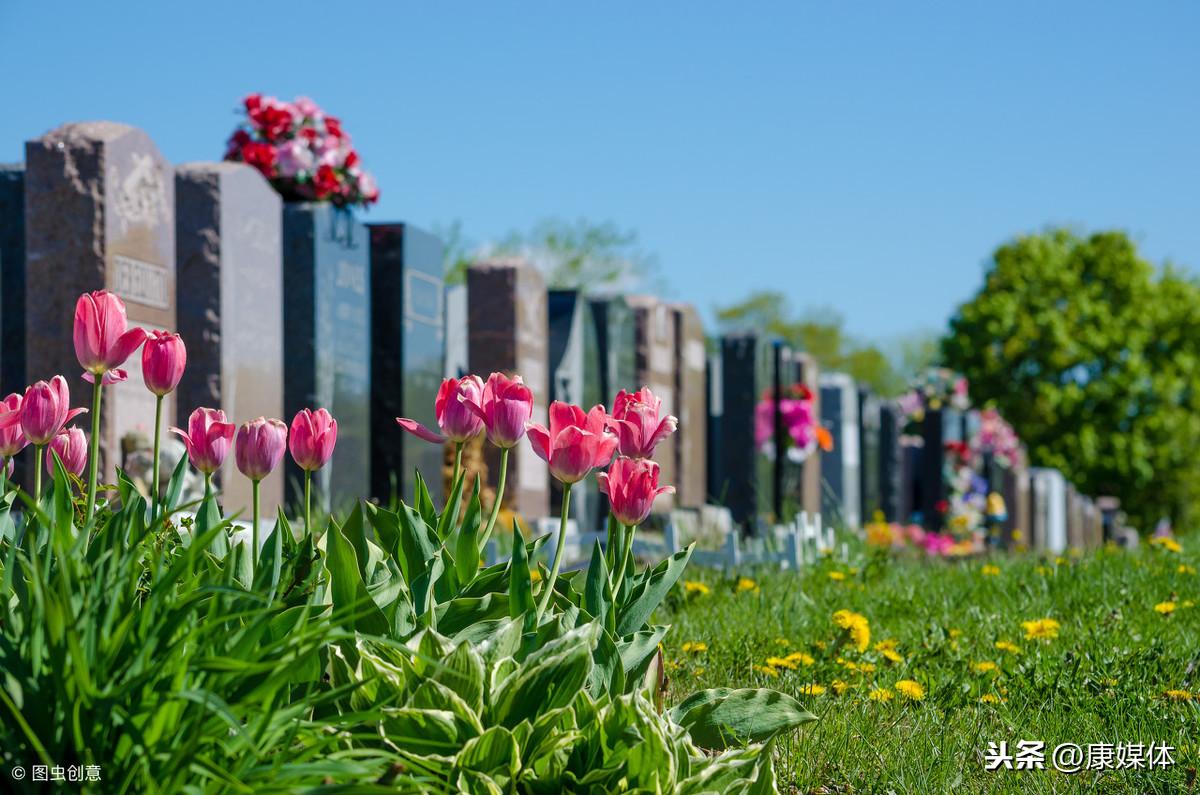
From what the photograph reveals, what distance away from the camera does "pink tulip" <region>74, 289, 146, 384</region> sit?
2.76 meters

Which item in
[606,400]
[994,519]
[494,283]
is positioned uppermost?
[494,283]

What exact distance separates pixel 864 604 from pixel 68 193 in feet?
14.3

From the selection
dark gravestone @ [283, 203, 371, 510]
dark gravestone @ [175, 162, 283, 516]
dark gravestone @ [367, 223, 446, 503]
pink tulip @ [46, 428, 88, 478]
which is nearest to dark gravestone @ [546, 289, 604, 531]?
dark gravestone @ [367, 223, 446, 503]

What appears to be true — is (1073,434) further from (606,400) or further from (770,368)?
(606,400)

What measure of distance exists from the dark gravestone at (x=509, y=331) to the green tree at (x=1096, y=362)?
1105 inches

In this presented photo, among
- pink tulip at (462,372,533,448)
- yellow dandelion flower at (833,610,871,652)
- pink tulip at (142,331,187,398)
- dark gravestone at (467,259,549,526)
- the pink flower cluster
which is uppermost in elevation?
the pink flower cluster

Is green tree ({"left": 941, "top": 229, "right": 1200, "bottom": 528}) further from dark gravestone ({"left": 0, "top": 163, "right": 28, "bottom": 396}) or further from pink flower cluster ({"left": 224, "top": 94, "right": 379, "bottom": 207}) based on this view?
dark gravestone ({"left": 0, "top": 163, "right": 28, "bottom": 396})

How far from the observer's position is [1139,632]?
15.9ft

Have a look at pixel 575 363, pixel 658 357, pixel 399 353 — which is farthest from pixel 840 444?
pixel 399 353

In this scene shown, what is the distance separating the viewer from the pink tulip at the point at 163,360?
9.23 ft

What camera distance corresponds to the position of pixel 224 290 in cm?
757

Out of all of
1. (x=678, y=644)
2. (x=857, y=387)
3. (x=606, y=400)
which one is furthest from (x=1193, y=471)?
(x=678, y=644)

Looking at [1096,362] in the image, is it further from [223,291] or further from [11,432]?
[11,432]

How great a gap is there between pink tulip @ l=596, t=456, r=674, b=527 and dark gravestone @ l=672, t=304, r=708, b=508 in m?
10.1
